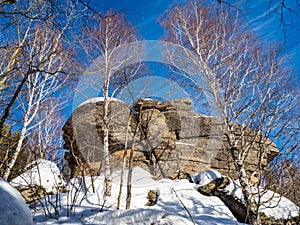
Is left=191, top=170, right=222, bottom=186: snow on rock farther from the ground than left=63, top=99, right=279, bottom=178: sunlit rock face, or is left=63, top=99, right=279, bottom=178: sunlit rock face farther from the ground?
left=63, top=99, right=279, bottom=178: sunlit rock face

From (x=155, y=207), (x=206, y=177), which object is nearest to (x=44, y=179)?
(x=155, y=207)

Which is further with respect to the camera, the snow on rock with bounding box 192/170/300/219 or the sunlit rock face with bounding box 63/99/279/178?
the sunlit rock face with bounding box 63/99/279/178

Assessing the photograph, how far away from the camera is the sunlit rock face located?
31.3 feet

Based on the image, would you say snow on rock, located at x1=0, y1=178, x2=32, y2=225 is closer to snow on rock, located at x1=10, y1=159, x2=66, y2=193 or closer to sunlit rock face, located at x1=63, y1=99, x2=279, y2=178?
snow on rock, located at x1=10, y1=159, x2=66, y2=193

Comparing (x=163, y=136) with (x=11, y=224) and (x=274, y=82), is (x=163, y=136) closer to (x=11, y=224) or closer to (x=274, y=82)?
(x=274, y=82)

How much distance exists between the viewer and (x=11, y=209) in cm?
155

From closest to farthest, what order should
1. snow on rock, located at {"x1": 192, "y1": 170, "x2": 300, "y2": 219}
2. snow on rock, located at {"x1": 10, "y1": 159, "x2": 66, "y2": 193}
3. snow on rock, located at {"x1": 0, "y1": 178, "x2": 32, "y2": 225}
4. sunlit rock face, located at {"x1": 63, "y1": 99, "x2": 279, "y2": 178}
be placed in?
snow on rock, located at {"x1": 0, "y1": 178, "x2": 32, "y2": 225}
snow on rock, located at {"x1": 192, "y1": 170, "x2": 300, "y2": 219}
snow on rock, located at {"x1": 10, "y1": 159, "x2": 66, "y2": 193}
sunlit rock face, located at {"x1": 63, "y1": 99, "x2": 279, "y2": 178}

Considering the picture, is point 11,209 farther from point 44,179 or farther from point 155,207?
point 44,179

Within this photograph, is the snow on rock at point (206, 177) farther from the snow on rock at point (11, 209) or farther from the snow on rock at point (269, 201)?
the snow on rock at point (11, 209)

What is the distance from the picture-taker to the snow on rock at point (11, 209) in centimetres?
148

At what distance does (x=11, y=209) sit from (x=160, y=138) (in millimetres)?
8934

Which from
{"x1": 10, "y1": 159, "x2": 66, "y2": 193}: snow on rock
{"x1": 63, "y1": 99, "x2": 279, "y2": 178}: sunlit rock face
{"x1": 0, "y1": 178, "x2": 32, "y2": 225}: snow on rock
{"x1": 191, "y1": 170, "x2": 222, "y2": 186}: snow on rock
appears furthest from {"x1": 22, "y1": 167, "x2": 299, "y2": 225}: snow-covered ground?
{"x1": 63, "y1": 99, "x2": 279, "y2": 178}: sunlit rock face

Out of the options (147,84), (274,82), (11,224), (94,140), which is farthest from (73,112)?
(11,224)

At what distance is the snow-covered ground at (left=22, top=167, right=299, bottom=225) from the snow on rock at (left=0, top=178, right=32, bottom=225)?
733 millimetres
